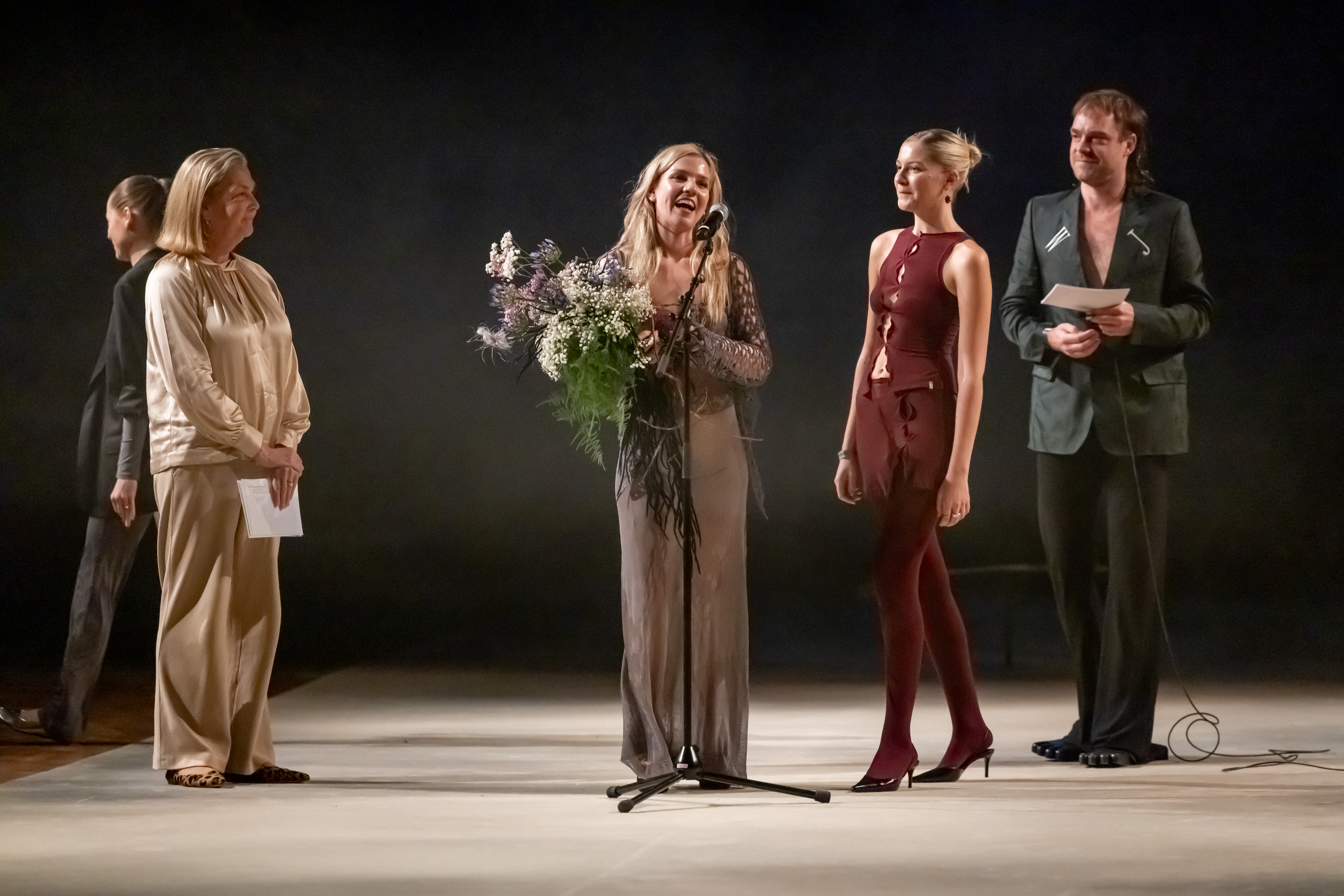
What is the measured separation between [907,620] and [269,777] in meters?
1.51

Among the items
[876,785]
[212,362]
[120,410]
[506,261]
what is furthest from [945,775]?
[120,410]

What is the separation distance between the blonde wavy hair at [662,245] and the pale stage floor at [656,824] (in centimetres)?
109

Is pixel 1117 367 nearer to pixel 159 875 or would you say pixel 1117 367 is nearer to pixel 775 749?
pixel 775 749

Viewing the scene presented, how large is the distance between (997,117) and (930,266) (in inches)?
147

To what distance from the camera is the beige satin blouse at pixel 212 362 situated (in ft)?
13.1

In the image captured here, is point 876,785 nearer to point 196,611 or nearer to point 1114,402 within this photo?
point 1114,402

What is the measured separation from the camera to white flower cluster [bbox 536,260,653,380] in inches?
149

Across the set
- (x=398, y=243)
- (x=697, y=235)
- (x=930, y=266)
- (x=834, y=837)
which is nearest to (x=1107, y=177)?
(x=930, y=266)

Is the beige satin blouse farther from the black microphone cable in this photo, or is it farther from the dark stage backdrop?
the dark stage backdrop

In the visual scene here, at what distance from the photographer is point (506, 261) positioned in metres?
3.82

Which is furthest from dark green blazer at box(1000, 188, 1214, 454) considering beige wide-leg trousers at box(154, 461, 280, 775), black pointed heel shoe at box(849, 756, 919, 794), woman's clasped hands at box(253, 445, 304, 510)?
beige wide-leg trousers at box(154, 461, 280, 775)

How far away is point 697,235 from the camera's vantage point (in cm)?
364

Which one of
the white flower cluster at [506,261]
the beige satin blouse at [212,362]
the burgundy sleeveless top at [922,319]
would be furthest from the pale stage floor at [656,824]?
the white flower cluster at [506,261]

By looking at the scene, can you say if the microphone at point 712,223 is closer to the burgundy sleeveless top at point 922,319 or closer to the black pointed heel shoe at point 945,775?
the burgundy sleeveless top at point 922,319
